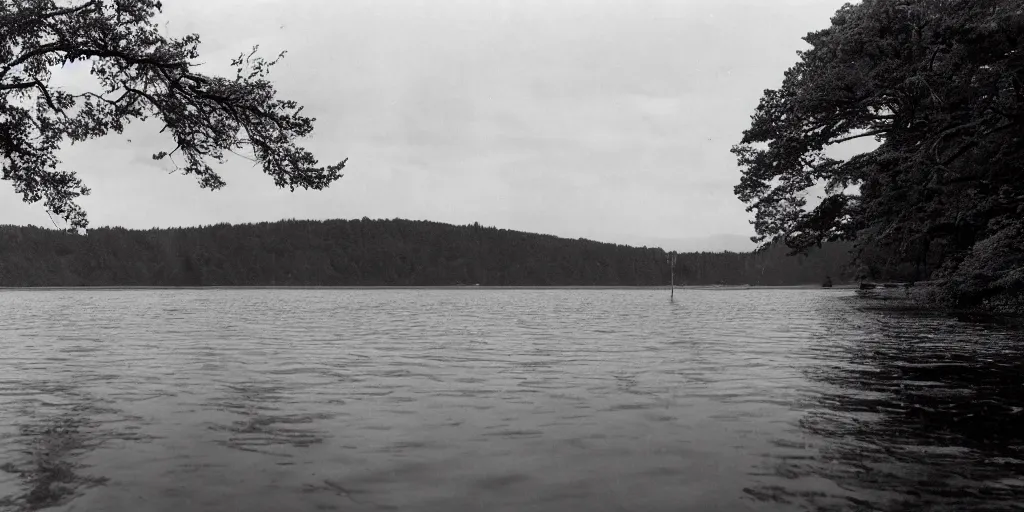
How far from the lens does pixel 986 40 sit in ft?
95.6

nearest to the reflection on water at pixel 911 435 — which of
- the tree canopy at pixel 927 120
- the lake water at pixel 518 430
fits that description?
the lake water at pixel 518 430

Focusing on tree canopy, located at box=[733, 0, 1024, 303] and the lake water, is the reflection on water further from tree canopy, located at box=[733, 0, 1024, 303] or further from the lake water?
tree canopy, located at box=[733, 0, 1024, 303]

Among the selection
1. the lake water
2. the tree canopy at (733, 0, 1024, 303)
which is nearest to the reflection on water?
the lake water

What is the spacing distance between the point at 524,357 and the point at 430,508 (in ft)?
46.0

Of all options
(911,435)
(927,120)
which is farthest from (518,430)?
(927,120)

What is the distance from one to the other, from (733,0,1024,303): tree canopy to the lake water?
43.0 ft

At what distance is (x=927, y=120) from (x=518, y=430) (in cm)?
2971

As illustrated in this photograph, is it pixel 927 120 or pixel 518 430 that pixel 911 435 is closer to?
pixel 518 430

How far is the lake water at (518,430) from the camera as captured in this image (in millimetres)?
7281

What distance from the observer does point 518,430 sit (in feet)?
34.3

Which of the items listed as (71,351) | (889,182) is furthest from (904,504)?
(889,182)

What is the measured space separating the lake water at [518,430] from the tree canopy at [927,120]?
13111mm

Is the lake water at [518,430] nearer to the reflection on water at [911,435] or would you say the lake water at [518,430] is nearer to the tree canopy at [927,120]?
the reflection on water at [911,435]

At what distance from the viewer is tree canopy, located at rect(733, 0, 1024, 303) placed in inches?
1162
